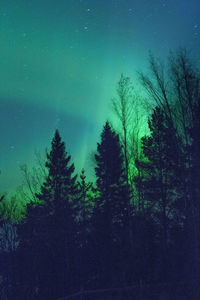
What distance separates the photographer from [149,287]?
13.9 m

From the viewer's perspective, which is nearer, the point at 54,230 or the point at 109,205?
the point at 54,230

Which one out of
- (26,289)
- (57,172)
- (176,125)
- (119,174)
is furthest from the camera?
(57,172)

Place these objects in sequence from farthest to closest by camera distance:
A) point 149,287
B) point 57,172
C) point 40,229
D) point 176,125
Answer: point 57,172, point 40,229, point 176,125, point 149,287

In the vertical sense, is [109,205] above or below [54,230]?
above

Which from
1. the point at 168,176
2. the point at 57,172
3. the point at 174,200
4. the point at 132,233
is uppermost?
the point at 57,172

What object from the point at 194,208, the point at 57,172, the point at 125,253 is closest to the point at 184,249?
the point at 194,208

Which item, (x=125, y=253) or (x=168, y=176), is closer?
(x=125, y=253)

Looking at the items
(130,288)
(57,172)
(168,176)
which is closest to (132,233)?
(168,176)

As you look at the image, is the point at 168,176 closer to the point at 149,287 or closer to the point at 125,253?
the point at 125,253

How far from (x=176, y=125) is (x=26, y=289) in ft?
49.0

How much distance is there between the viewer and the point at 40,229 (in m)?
25.9

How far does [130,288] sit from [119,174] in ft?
55.0

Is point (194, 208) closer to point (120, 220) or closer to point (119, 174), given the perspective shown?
point (120, 220)

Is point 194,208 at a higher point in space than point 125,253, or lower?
higher
